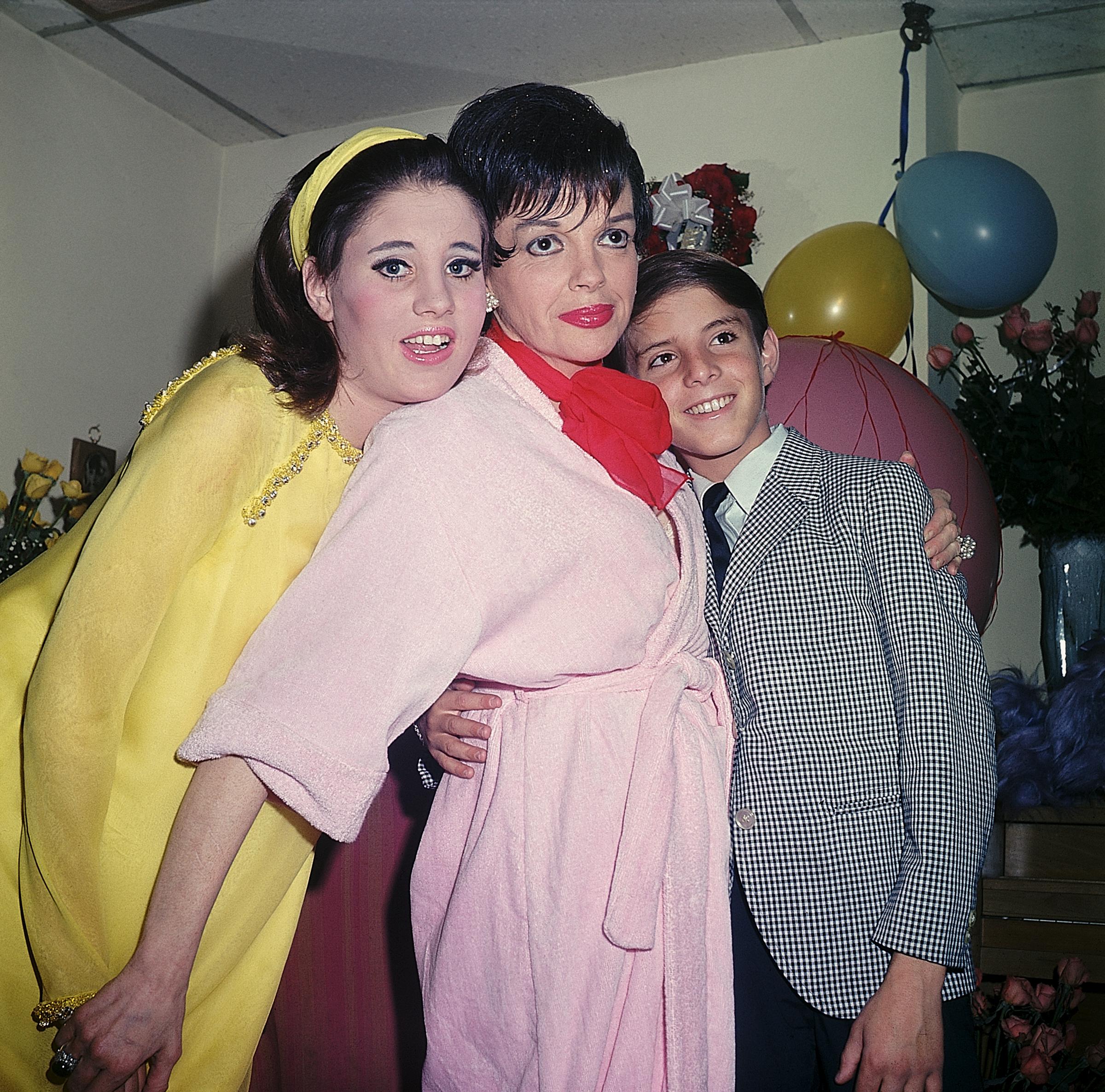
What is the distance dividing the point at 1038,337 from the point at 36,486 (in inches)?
102

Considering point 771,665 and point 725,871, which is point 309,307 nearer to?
point 771,665

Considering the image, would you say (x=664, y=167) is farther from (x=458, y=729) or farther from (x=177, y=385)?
(x=458, y=729)

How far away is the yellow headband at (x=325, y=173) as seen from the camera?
1.26 meters

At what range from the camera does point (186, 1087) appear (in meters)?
1.21

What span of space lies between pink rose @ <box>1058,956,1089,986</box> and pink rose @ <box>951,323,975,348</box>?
170 centimetres

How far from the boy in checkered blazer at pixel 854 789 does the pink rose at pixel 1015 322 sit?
1817 millimetres

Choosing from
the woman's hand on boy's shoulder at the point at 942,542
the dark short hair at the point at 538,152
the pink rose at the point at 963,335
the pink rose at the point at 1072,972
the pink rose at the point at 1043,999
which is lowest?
the pink rose at the point at 1043,999

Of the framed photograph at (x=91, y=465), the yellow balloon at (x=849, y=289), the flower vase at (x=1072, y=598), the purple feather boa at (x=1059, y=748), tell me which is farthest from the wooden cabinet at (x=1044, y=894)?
the framed photograph at (x=91, y=465)

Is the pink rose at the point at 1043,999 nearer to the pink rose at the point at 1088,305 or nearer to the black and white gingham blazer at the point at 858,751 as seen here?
the black and white gingham blazer at the point at 858,751

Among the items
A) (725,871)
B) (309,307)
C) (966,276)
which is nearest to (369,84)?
(966,276)

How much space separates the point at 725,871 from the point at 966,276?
223 cm

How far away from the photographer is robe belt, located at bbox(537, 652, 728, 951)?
1152 millimetres

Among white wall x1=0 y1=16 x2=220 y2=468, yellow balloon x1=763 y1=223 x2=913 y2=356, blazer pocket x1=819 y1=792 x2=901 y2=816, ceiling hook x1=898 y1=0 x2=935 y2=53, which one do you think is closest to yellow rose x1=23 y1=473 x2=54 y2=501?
white wall x1=0 y1=16 x2=220 y2=468

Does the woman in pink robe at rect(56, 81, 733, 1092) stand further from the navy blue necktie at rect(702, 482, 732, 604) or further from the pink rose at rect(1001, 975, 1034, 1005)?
the pink rose at rect(1001, 975, 1034, 1005)
